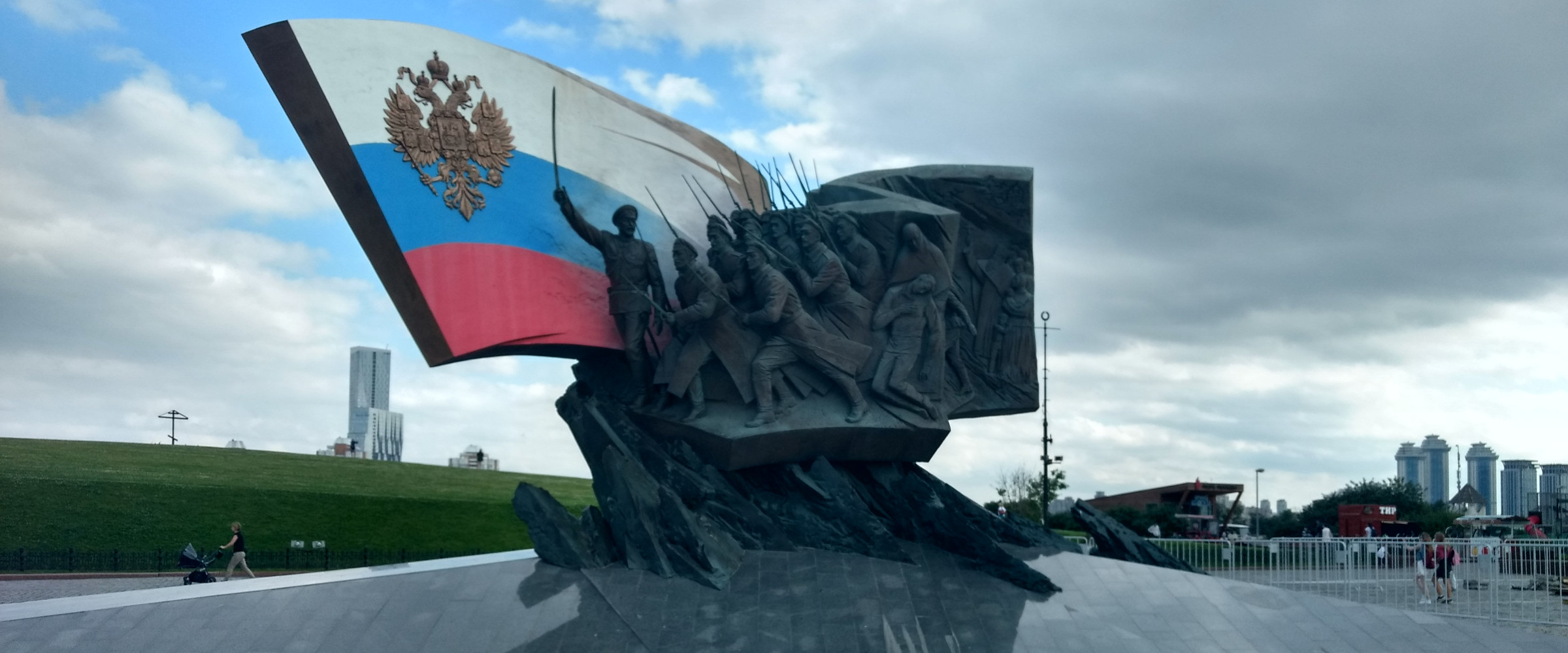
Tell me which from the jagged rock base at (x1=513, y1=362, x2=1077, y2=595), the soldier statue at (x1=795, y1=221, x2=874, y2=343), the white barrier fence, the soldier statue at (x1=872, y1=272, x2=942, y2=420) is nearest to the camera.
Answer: the jagged rock base at (x1=513, y1=362, x2=1077, y2=595)

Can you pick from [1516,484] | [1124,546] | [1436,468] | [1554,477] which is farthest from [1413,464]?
[1124,546]

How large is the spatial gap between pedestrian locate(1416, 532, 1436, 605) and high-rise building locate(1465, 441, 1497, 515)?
8000 cm

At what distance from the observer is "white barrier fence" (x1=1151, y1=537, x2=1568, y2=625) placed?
15.2 metres

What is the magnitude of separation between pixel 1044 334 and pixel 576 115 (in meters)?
10.5

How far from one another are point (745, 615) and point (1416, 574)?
9.10 m

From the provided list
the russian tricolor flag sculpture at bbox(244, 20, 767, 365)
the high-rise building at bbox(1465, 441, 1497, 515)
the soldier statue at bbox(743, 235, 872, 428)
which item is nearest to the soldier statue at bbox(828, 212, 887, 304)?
the soldier statue at bbox(743, 235, 872, 428)

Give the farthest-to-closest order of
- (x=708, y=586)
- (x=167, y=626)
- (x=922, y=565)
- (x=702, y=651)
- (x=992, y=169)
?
(x=992, y=169)
(x=922, y=565)
(x=708, y=586)
(x=702, y=651)
(x=167, y=626)

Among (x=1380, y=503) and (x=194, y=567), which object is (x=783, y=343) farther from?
(x=1380, y=503)

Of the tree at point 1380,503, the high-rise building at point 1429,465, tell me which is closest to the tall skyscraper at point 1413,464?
the high-rise building at point 1429,465

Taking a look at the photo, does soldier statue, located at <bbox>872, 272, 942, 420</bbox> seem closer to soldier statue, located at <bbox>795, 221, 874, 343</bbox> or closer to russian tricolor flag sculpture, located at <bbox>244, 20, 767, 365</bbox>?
soldier statue, located at <bbox>795, 221, 874, 343</bbox>

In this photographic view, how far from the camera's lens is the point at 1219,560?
61.1 ft

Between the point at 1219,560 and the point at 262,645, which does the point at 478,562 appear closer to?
the point at 262,645

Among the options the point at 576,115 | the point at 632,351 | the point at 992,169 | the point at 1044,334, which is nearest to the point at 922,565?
the point at 632,351

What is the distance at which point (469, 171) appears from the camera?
13.4 meters
